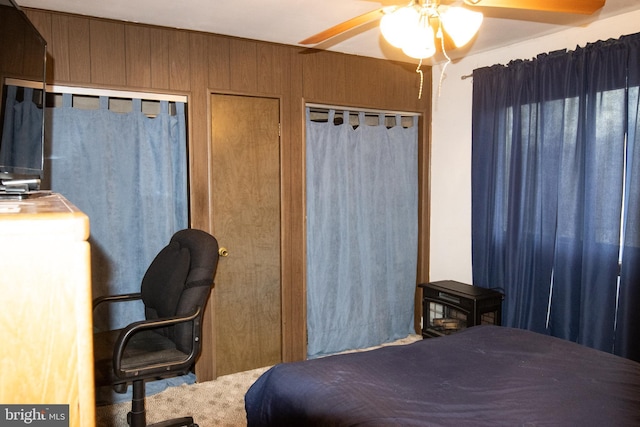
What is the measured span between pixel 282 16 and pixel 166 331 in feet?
6.91

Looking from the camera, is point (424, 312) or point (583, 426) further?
point (424, 312)

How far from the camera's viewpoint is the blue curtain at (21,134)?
1.53 metres

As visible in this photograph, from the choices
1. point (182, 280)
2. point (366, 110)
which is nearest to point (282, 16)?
point (366, 110)

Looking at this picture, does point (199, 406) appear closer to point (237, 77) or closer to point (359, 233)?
point (359, 233)

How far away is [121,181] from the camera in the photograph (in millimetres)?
3119

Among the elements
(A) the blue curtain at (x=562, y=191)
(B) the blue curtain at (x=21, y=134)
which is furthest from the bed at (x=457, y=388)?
(B) the blue curtain at (x=21, y=134)

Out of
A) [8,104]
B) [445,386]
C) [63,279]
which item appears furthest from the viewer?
[445,386]

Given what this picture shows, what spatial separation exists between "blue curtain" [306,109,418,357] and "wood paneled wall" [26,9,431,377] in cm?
15

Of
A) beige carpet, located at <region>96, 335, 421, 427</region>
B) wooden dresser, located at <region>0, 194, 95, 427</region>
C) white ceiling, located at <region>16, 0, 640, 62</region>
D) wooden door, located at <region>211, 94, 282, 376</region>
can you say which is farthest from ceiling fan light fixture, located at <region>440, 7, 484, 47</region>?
beige carpet, located at <region>96, 335, 421, 427</region>

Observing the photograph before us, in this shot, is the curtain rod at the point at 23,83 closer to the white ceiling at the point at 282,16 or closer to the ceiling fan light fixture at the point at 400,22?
the white ceiling at the point at 282,16

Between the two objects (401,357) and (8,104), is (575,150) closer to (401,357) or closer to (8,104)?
(401,357)

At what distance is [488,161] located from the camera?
149 inches

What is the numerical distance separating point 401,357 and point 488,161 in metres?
2.19

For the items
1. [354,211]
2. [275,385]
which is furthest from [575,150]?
[275,385]
